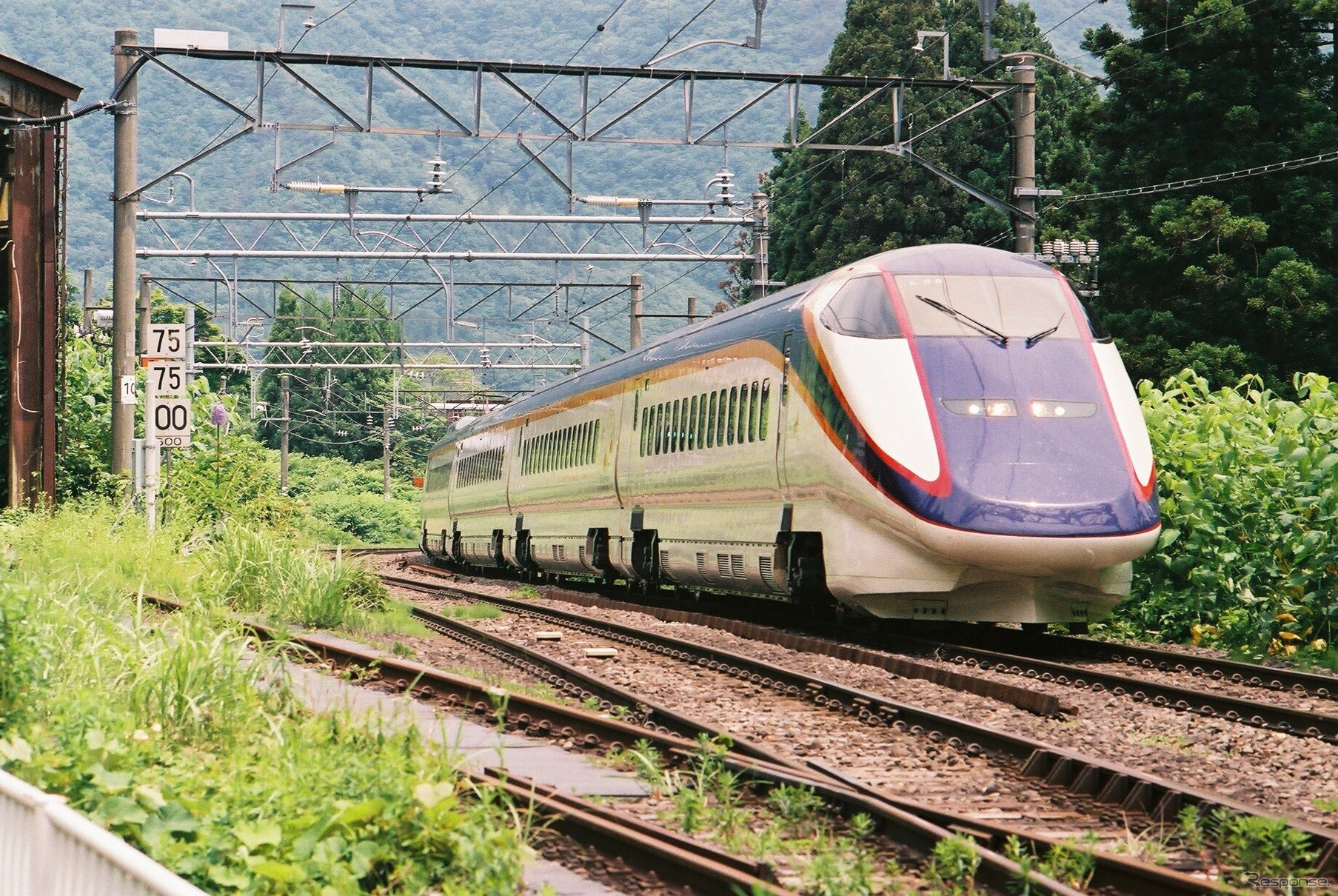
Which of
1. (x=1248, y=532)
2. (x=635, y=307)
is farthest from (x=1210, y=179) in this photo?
(x=1248, y=532)

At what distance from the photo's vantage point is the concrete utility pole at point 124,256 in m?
22.5

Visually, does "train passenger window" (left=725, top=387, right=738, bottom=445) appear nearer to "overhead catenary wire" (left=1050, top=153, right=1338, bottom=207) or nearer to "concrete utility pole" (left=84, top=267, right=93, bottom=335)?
A: "overhead catenary wire" (left=1050, top=153, right=1338, bottom=207)

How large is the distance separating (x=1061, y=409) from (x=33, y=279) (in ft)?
52.0

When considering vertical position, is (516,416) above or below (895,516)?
above

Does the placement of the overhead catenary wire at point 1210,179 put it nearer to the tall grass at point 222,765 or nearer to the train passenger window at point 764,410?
the train passenger window at point 764,410

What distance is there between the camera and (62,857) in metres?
4.68

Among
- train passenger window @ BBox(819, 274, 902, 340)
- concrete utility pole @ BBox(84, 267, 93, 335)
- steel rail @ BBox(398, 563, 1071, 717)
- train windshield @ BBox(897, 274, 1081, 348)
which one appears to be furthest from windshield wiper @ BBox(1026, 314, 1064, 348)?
concrete utility pole @ BBox(84, 267, 93, 335)

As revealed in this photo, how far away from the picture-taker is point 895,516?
42.8ft

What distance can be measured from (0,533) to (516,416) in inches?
472

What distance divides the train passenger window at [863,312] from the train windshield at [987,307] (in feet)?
0.49

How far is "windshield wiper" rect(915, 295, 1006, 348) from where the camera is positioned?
13820mm

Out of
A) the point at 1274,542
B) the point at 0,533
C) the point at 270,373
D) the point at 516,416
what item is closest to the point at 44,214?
the point at 0,533

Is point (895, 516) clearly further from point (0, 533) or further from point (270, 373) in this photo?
point (270, 373)

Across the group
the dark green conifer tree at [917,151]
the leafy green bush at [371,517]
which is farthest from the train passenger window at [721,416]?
the leafy green bush at [371,517]
